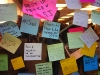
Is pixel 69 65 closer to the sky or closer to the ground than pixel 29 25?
closer to the ground

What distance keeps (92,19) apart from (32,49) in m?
0.39

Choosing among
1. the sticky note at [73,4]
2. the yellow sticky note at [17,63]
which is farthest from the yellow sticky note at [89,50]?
the yellow sticky note at [17,63]

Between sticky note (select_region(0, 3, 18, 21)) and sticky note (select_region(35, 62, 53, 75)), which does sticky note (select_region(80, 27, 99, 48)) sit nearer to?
sticky note (select_region(35, 62, 53, 75))

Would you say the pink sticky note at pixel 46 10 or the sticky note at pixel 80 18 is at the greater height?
the pink sticky note at pixel 46 10

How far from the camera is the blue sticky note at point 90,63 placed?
47.1 inches

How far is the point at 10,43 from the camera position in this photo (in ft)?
3.43

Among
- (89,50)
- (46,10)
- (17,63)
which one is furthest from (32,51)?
(89,50)

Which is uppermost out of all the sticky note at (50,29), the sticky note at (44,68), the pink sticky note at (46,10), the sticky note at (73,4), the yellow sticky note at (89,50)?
the sticky note at (73,4)

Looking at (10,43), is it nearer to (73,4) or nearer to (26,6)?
(26,6)

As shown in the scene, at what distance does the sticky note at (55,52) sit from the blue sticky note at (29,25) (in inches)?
5.1

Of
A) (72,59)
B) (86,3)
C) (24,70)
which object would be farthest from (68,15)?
(24,70)

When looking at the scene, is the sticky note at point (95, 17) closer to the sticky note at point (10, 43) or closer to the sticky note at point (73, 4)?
the sticky note at point (73, 4)

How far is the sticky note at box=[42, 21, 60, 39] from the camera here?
109 centimetres

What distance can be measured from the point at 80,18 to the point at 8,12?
0.40 metres
